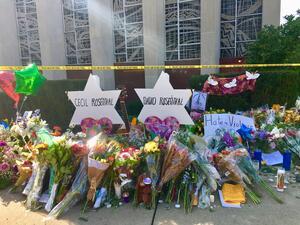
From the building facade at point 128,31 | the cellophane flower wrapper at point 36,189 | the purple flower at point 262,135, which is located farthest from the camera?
the building facade at point 128,31

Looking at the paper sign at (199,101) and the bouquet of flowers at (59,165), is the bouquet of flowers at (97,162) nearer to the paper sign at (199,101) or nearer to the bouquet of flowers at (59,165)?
the bouquet of flowers at (59,165)

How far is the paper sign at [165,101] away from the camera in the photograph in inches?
191

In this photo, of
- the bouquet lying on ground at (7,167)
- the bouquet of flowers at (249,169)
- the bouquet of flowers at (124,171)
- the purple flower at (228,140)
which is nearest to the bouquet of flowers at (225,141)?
the purple flower at (228,140)

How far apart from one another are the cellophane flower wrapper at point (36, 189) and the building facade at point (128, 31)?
9784 mm

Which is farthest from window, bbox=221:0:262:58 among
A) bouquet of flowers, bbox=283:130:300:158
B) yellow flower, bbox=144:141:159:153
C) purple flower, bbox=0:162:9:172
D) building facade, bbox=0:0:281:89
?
purple flower, bbox=0:162:9:172

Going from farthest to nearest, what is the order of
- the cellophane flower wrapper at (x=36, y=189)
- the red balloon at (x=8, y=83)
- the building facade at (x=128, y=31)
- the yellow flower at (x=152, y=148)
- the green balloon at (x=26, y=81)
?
the building facade at (x=128, y=31)
the red balloon at (x=8, y=83)
the green balloon at (x=26, y=81)
the cellophane flower wrapper at (x=36, y=189)
the yellow flower at (x=152, y=148)

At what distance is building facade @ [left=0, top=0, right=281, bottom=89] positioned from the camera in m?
11.9

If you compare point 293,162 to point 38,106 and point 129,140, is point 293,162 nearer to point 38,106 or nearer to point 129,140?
point 129,140

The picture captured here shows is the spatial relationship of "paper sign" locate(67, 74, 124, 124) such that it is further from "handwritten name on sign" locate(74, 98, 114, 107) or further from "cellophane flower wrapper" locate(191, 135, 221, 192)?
"cellophane flower wrapper" locate(191, 135, 221, 192)

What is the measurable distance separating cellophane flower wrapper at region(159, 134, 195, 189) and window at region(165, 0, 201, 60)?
992cm

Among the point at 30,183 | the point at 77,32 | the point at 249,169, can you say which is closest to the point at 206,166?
the point at 249,169

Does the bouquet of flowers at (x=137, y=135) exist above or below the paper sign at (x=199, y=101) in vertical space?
below

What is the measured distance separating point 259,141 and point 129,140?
8.07 feet

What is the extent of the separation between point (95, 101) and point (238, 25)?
924 cm
